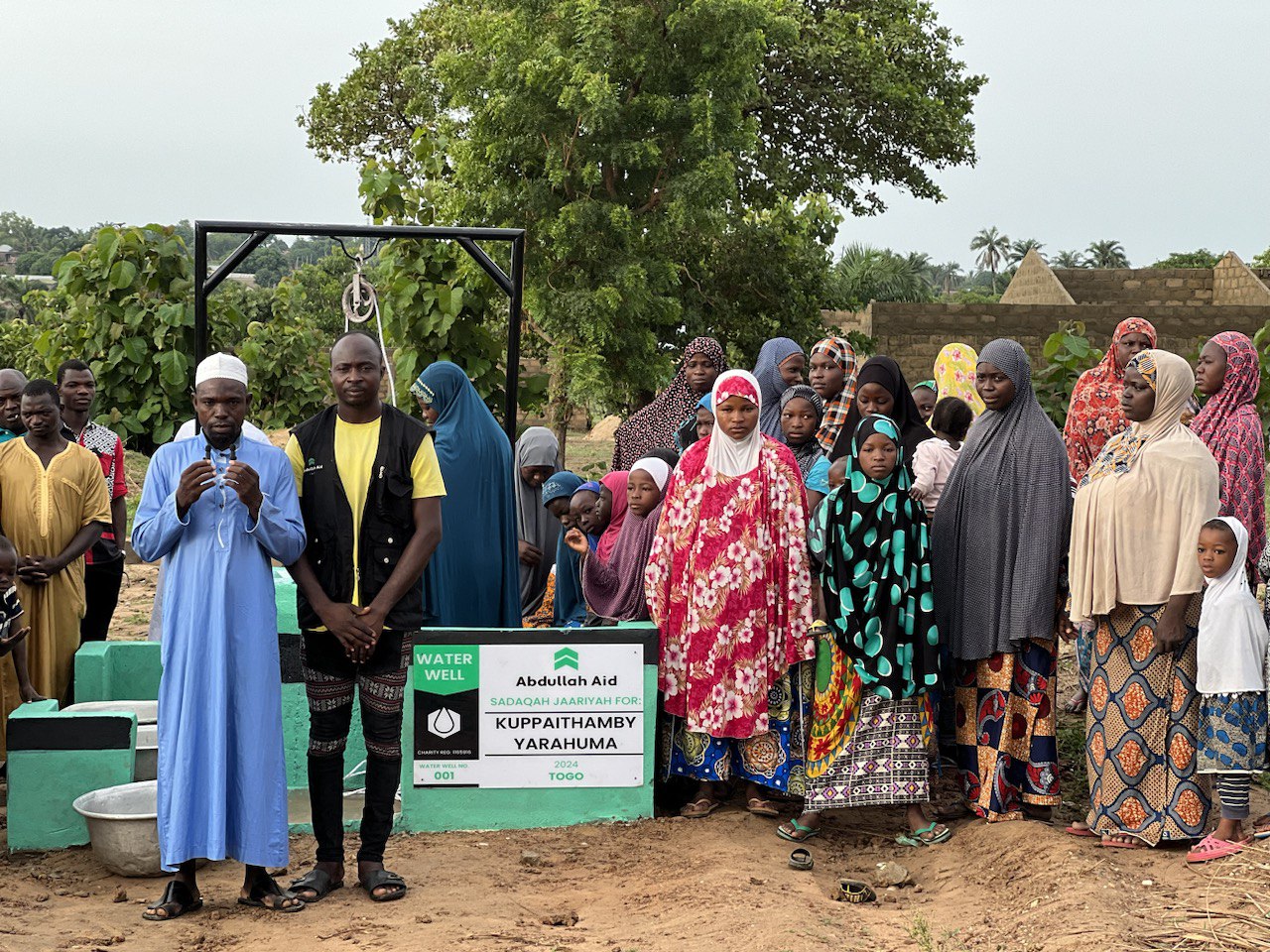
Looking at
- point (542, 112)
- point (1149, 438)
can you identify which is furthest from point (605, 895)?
point (542, 112)

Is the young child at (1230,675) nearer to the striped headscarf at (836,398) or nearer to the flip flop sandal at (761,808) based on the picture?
the flip flop sandal at (761,808)

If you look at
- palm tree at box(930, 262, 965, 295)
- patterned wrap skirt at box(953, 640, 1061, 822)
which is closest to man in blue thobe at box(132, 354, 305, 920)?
patterned wrap skirt at box(953, 640, 1061, 822)

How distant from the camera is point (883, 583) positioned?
5625mm

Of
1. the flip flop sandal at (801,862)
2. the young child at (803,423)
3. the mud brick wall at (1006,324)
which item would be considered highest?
the mud brick wall at (1006,324)

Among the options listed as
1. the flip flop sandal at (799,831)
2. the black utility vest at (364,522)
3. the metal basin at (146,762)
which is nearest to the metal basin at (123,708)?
the metal basin at (146,762)

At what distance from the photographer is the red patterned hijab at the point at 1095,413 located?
23.5ft

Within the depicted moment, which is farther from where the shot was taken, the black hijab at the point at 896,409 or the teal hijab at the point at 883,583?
the black hijab at the point at 896,409

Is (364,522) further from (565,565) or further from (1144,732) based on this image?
(1144,732)

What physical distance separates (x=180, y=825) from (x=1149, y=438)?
3737mm

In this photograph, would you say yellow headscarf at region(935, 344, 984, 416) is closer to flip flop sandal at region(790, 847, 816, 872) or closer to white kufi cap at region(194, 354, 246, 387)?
flip flop sandal at region(790, 847, 816, 872)

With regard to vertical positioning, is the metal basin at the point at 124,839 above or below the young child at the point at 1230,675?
below

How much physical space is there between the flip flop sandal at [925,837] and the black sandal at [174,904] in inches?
107

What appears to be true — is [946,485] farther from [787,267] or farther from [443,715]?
[787,267]

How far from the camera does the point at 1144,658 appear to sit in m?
5.31
